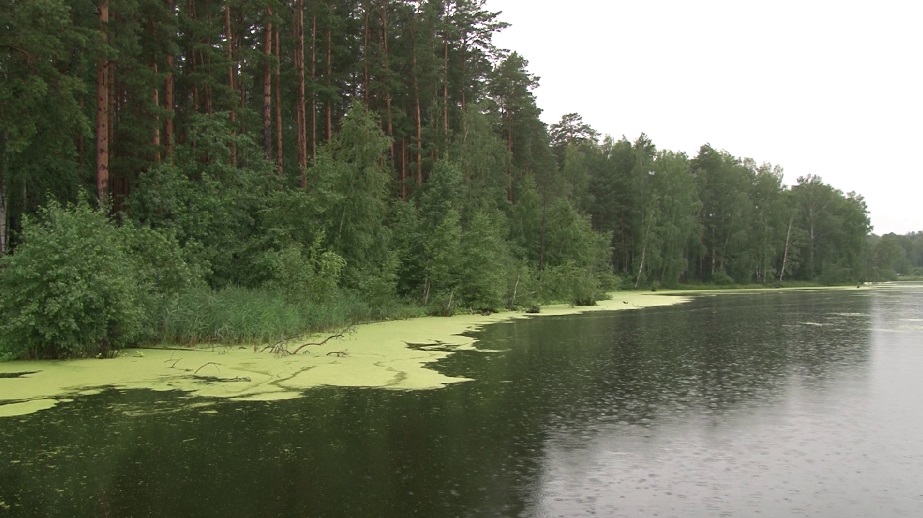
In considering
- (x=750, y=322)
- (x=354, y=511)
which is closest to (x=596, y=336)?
(x=750, y=322)

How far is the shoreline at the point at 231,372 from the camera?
35.7 feet

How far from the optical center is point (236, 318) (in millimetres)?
16797

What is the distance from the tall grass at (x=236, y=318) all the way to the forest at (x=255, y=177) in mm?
69

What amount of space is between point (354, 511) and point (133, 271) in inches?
504

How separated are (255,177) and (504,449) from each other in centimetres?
2145

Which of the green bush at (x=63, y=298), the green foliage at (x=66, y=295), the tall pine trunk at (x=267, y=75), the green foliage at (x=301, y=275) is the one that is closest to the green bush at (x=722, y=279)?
the tall pine trunk at (x=267, y=75)

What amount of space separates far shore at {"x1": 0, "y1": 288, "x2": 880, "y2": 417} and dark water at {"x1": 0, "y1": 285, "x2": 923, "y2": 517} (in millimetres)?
633

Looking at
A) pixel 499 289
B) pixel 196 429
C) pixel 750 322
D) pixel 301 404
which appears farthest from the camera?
pixel 499 289

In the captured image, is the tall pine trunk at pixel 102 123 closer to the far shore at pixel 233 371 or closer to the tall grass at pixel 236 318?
the tall grass at pixel 236 318

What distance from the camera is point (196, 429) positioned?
8602 mm

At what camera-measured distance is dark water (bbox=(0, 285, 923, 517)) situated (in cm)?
609

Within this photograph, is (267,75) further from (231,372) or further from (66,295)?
(231,372)

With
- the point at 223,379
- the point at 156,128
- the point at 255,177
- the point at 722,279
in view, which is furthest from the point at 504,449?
the point at 722,279

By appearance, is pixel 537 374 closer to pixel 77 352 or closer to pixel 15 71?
pixel 77 352
